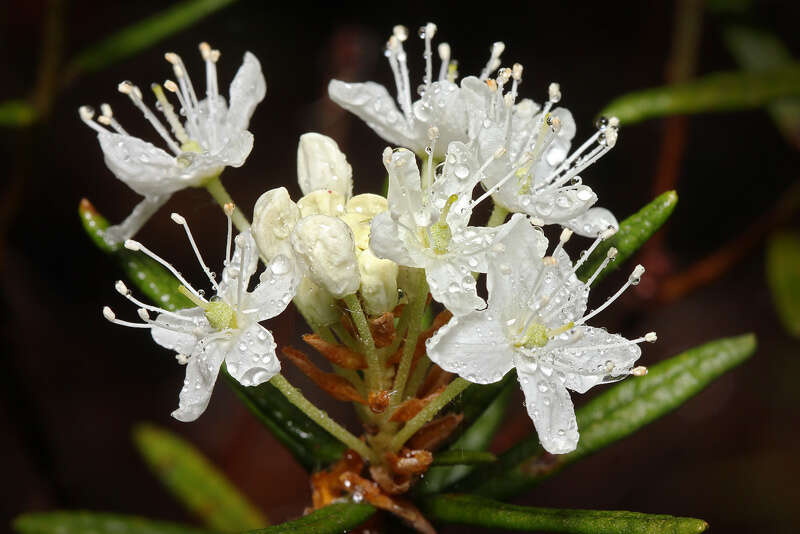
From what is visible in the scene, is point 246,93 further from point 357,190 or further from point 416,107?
point 357,190

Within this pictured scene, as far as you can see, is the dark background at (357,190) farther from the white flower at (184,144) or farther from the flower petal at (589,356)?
the flower petal at (589,356)

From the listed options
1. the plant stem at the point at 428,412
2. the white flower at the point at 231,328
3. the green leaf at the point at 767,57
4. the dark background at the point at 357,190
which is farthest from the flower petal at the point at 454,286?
Result: the dark background at the point at 357,190

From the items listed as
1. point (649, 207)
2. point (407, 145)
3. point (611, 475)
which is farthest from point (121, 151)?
point (611, 475)

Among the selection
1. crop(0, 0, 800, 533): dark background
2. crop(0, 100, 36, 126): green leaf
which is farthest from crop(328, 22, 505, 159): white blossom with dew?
crop(0, 0, 800, 533): dark background

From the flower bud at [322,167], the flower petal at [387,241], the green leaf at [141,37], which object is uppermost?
the green leaf at [141,37]

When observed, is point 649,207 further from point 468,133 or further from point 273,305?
point 273,305

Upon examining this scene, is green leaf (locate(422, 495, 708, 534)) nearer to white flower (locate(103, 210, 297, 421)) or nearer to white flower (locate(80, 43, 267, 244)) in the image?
white flower (locate(103, 210, 297, 421))
